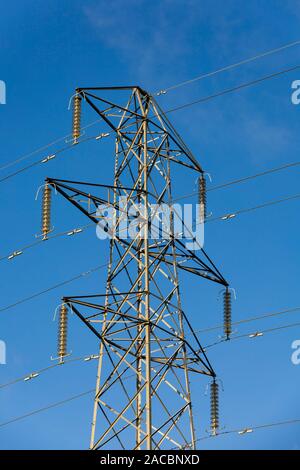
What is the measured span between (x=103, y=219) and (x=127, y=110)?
5249mm

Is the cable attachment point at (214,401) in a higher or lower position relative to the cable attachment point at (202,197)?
lower

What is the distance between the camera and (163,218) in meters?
57.0

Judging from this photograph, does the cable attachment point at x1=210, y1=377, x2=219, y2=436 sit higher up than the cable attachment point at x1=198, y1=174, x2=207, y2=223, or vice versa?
the cable attachment point at x1=198, y1=174, x2=207, y2=223

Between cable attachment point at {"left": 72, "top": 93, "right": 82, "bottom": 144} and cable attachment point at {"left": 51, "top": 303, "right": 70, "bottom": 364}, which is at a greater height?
cable attachment point at {"left": 72, "top": 93, "right": 82, "bottom": 144}

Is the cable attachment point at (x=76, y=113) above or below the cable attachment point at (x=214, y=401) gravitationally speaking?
above

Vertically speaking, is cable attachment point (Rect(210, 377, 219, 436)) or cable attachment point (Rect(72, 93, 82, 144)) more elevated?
cable attachment point (Rect(72, 93, 82, 144))

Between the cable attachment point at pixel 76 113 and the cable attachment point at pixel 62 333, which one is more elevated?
the cable attachment point at pixel 76 113
